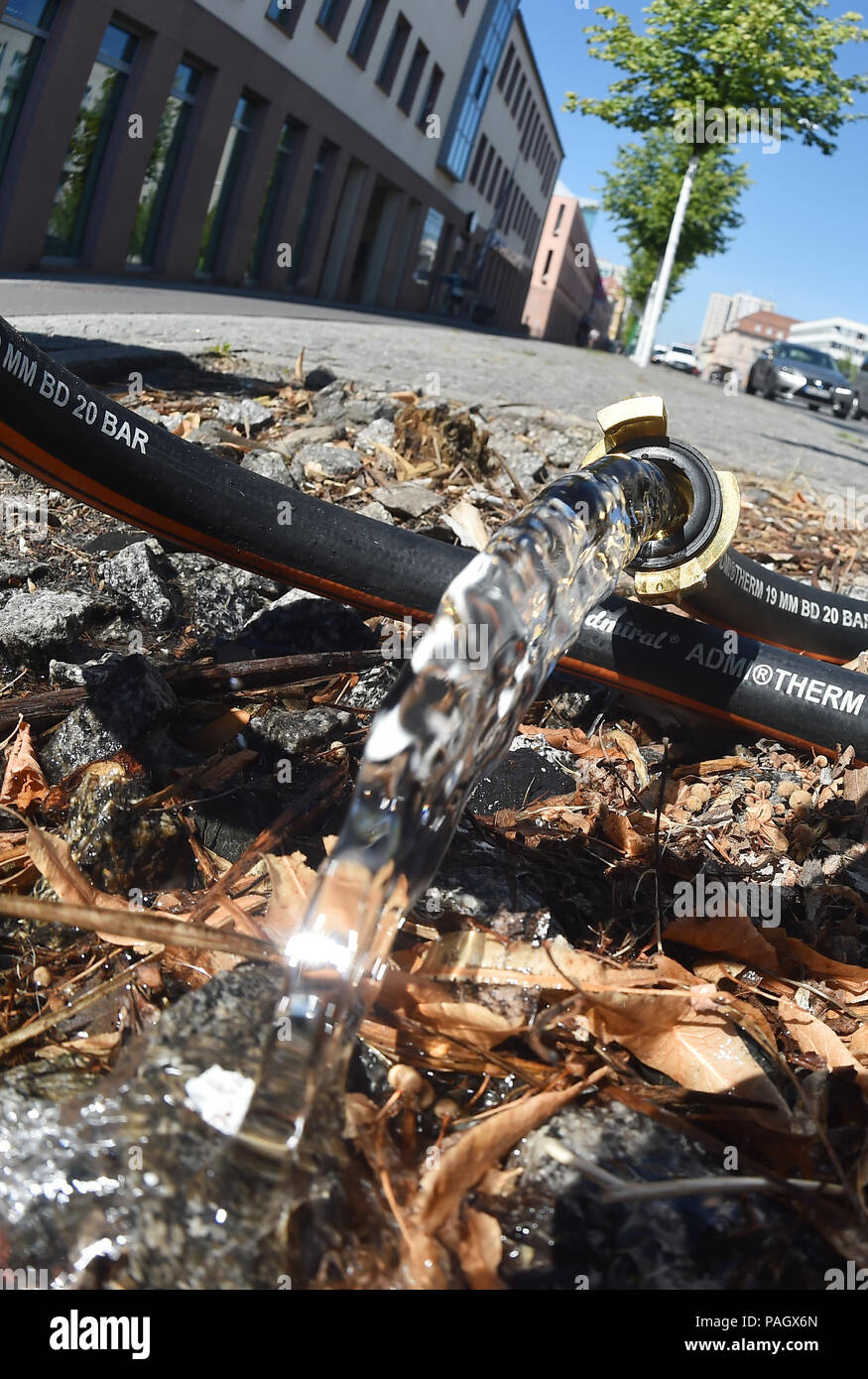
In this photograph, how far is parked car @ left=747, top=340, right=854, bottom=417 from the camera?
25.5 m

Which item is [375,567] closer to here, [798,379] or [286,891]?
[286,891]

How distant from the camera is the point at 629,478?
248 centimetres

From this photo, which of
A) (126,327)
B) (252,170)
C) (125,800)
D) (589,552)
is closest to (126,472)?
(125,800)

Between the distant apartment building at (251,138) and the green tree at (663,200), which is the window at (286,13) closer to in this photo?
the distant apartment building at (251,138)

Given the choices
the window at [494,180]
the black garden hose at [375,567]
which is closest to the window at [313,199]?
the window at [494,180]

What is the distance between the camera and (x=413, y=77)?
1000 inches

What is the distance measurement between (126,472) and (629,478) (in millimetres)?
1337

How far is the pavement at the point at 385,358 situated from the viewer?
24.2ft

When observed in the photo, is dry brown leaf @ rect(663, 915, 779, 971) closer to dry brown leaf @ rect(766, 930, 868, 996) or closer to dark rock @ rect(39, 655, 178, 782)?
dry brown leaf @ rect(766, 930, 868, 996)

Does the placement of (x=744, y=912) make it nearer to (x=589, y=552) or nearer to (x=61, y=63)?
(x=589, y=552)

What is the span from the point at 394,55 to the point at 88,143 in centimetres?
1304

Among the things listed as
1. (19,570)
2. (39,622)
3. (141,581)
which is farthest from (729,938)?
(19,570)
